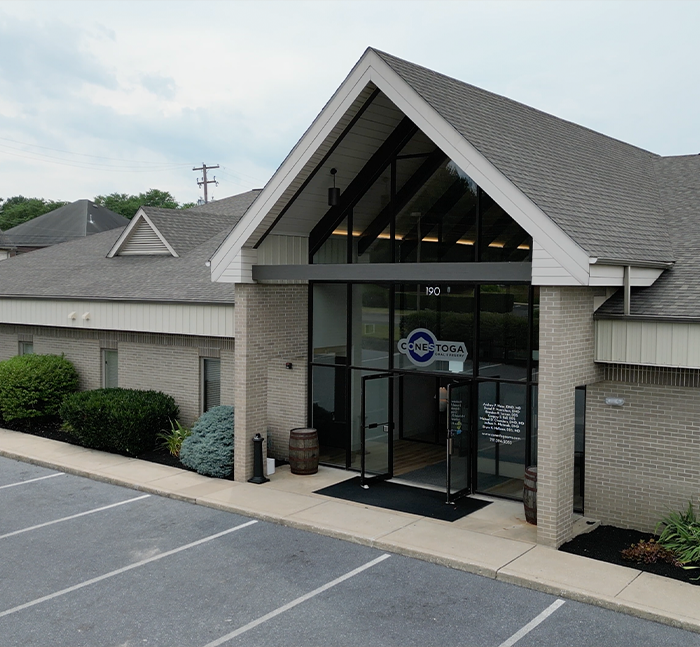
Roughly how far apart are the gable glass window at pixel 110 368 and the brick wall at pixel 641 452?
42.6 ft

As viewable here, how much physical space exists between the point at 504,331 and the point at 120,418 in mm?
8977

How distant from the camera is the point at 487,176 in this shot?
464 inches

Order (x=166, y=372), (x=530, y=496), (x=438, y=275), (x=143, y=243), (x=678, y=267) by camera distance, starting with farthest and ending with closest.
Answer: (x=143, y=243) < (x=166, y=372) < (x=678, y=267) < (x=438, y=275) < (x=530, y=496)

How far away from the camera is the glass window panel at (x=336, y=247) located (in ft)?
51.8

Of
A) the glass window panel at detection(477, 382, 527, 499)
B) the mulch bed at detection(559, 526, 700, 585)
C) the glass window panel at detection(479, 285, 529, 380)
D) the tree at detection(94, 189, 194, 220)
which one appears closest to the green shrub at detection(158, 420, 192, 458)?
the glass window panel at detection(477, 382, 527, 499)

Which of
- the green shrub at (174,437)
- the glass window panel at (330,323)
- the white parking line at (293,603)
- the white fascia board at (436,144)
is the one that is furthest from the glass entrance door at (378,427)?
the green shrub at (174,437)

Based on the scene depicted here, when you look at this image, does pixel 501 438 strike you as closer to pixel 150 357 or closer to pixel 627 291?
pixel 627 291

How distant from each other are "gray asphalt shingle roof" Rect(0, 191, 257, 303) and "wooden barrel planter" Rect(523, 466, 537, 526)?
7.95m

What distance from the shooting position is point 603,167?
16.5 metres

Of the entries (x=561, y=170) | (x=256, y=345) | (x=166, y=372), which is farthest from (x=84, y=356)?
(x=561, y=170)

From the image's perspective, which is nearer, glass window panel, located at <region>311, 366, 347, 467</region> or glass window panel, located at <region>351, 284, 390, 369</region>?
glass window panel, located at <region>351, 284, 390, 369</region>

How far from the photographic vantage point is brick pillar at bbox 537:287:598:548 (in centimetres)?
1164

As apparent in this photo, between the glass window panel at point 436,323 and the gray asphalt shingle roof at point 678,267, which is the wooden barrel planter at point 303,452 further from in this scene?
the gray asphalt shingle roof at point 678,267

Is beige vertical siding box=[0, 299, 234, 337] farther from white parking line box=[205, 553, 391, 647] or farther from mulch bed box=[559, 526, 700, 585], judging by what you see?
mulch bed box=[559, 526, 700, 585]
